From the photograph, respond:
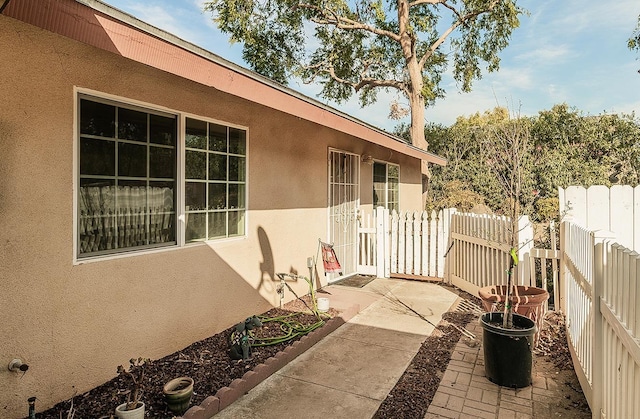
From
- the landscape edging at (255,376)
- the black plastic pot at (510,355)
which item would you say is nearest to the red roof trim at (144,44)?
the landscape edging at (255,376)

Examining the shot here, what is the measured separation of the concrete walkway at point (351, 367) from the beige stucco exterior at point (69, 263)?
1116 mm

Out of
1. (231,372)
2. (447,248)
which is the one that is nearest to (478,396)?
(231,372)

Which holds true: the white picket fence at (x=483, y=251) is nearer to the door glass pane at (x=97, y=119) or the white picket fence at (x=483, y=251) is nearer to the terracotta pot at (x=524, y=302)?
the terracotta pot at (x=524, y=302)

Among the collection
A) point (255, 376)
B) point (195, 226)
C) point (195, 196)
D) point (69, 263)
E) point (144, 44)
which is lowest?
point (255, 376)

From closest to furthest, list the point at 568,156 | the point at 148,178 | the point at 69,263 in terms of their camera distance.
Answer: the point at 69,263 < the point at 148,178 < the point at 568,156

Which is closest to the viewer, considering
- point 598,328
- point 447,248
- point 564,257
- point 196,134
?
point 598,328

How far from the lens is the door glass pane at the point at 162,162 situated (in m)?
3.60

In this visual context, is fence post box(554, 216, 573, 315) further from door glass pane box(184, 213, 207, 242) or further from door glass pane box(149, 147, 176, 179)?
door glass pane box(149, 147, 176, 179)

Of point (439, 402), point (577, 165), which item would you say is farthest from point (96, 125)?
point (577, 165)

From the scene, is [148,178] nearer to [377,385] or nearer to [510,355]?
[377,385]

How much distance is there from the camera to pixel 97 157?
3133 mm

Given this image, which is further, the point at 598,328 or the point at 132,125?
the point at 132,125

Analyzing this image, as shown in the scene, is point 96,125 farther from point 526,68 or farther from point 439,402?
point 526,68

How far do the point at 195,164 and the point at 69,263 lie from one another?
1.59m
